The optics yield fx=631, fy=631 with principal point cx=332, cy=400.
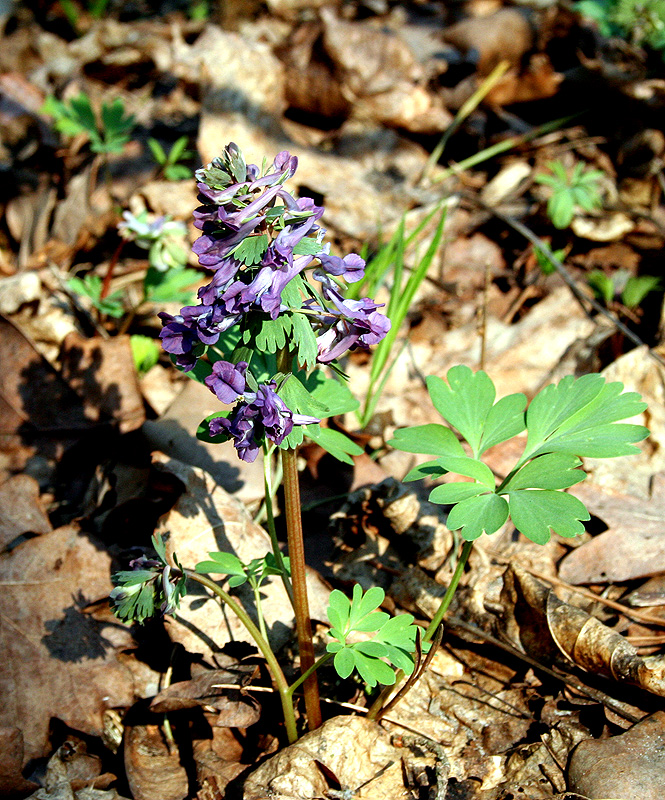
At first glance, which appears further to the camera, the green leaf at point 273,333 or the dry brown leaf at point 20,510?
the dry brown leaf at point 20,510

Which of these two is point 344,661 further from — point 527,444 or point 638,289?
point 638,289

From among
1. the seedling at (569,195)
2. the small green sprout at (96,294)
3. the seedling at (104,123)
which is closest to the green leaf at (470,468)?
the small green sprout at (96,294)

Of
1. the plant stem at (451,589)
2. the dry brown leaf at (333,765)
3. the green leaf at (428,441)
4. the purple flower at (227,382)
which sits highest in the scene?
the purple flower at (227,382)

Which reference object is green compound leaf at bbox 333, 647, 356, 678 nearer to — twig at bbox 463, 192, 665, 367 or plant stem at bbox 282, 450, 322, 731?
plant stem at bbox 282, 450, 322, 731

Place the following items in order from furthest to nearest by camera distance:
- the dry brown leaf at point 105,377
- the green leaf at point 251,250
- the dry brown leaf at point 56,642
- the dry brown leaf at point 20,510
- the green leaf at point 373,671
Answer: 1. the dry brown leaf at point 105,377
2. the dry brown leaf at point 20,510
3. the dry brown leaf at point 56,642
4. the green leaf at point 373,671
5. the green leaf at point 251,250

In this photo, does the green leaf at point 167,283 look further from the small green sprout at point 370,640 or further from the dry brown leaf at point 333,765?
the dry brown leaf at point 333,765

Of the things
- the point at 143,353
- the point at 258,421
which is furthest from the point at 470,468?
the point at 143,353

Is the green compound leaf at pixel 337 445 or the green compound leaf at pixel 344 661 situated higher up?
the green compound leaf at pixel 337 445

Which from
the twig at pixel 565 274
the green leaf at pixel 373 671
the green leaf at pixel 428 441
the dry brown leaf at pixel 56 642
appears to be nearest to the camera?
the green leaf at pixel 373 671
